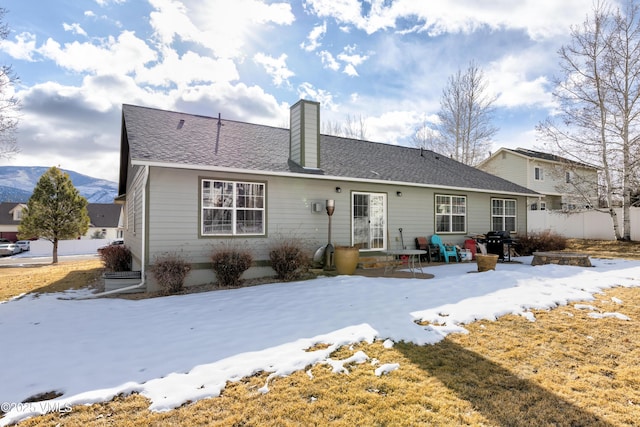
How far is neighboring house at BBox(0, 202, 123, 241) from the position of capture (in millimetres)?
42531

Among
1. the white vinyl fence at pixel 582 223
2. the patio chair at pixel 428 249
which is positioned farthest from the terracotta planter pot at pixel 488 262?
the white vinyl fence at pixel 582 223

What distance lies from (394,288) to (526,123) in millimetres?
18094

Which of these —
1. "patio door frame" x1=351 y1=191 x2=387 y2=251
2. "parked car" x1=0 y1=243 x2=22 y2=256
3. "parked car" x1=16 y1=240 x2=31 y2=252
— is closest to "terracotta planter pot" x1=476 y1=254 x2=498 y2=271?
"patio door frame" x1=351 y1=191 x2=387 y2=251

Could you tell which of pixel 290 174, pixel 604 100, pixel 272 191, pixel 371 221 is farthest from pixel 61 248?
pixel 604 100

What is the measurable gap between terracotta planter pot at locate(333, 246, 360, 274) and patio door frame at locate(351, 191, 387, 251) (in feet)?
4.57

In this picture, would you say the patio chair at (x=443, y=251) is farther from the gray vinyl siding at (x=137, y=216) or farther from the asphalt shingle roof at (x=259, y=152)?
the gray vinyl siding at (x=137, y=216)

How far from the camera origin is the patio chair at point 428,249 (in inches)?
446

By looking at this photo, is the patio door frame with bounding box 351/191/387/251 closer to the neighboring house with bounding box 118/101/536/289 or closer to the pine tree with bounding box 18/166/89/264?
the neighboring house with bounding box 118/101/536/289

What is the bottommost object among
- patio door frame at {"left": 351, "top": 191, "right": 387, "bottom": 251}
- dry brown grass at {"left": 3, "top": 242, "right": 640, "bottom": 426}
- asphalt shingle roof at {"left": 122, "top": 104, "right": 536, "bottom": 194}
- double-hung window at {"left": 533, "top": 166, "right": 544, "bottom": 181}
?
dry brown grass at {"left": 3, "top": 242, "right": 640, "bottom": 426}

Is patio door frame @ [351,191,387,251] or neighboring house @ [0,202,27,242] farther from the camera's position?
neighboring house @ [0,202,27,242]

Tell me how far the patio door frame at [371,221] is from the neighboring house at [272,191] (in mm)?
32

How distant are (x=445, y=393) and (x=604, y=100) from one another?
21338mm

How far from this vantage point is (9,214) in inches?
1706

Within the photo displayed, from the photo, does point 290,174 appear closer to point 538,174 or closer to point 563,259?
point 563,259
